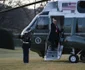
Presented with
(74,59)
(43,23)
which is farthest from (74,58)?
(43,23)

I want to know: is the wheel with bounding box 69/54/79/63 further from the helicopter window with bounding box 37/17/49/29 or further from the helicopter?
the helicopter window with bounding box 37/17/49/29

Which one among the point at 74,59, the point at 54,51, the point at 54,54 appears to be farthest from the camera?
the point at 54,51

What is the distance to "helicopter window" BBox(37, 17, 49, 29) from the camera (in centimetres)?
1898

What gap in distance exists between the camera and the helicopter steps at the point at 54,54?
18.3 metres

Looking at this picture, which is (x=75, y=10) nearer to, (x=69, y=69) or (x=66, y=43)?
(x=66, y=43)

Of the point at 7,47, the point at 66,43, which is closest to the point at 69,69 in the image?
the point at 66,43

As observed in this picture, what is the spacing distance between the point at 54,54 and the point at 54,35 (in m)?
0.91

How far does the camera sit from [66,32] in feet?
61.1

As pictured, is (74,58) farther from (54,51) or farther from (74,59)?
(54,51)

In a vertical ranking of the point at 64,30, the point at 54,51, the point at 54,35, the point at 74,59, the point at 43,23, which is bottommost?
the point at 74,59

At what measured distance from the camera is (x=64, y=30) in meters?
18.6

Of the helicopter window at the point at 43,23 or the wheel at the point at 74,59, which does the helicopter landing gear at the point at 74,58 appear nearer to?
the wheel at the point at 74,59

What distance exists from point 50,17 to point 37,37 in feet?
3.88

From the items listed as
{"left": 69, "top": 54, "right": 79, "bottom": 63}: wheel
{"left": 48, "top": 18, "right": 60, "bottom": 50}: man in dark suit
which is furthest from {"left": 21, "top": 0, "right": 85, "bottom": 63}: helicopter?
{"left": 48, "top": 18, "right": 60, "bottom": 50}: man in dark suit
